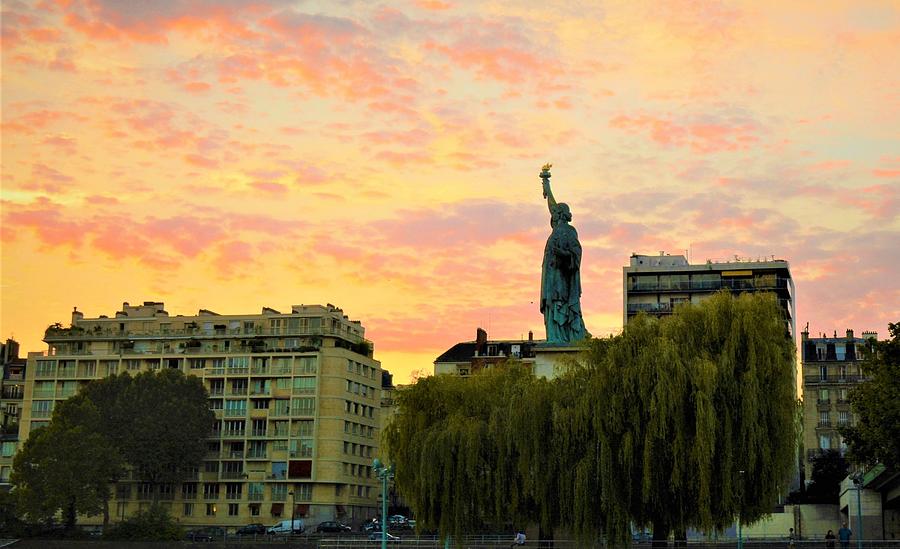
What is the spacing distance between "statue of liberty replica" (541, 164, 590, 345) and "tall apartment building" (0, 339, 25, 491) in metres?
84.6

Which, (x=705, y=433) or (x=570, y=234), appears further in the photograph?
(x=570, y=234)

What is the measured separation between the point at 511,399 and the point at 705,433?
974 centimetres

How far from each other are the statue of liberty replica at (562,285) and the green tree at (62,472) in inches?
1970

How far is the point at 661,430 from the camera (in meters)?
46.8

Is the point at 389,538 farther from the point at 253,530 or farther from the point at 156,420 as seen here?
the point at 156,420

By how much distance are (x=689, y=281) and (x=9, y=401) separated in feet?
266

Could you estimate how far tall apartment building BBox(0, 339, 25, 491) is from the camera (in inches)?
5271

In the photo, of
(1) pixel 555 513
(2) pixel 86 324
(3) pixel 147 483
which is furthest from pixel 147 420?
(1) pixel 555 513

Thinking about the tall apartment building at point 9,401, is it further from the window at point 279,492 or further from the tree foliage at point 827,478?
the tree foliage at point 827,478

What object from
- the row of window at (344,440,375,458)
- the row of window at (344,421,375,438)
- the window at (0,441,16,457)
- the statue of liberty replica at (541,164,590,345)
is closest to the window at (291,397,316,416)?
the row of window at (344,421,375,438)

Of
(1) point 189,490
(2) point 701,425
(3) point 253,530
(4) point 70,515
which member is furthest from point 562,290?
(1) point 189,490

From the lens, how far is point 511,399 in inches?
2076

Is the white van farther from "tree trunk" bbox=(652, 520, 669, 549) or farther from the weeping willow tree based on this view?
the weeping willow tree

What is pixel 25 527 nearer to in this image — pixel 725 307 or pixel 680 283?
pixel 725 307
